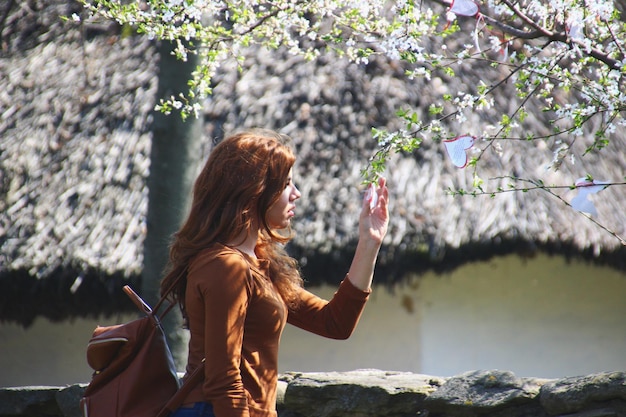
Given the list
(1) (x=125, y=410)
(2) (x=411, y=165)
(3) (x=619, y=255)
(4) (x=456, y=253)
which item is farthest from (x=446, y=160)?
(1) (x=125, y=410)

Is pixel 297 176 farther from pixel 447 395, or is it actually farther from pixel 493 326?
pixel 447 395

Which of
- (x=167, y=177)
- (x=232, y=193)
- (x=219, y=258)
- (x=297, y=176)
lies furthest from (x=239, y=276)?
(x=297, y=176)

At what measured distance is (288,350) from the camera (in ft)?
13.4

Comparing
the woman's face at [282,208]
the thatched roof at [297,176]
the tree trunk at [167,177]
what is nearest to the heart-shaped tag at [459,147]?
the woman's face at [282,208]

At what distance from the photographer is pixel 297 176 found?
12.6 feet

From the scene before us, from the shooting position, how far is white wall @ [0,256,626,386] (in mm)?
3949

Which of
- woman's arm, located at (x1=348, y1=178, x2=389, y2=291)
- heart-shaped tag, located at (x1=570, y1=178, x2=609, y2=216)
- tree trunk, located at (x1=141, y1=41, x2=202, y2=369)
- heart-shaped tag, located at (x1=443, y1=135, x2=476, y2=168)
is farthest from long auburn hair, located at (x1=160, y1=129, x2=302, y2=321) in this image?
tree trunk, located at (x1=141, y1=41, x2=202, y2=369)

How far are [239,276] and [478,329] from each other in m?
2.79

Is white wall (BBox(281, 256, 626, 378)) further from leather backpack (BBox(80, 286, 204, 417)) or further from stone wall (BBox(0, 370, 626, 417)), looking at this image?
leather backpack (BBox(80, 286, 204, 417))

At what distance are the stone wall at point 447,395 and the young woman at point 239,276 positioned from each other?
2.12 ft

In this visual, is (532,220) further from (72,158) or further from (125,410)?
(125,410)

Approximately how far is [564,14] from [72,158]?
112 inches

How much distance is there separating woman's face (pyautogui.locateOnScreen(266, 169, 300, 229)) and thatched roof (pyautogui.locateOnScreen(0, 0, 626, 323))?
1.98 m

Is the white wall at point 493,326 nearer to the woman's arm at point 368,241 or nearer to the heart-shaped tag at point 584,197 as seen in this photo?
the heart-shaped tag at point 584,197
